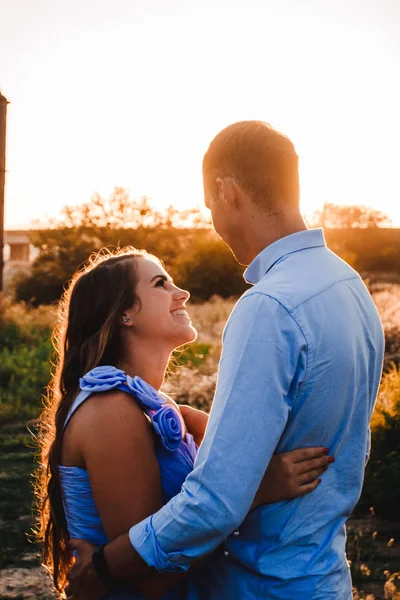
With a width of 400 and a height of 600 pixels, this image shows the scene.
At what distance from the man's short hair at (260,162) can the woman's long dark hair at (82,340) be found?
72 cm

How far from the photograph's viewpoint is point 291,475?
1.96 metres

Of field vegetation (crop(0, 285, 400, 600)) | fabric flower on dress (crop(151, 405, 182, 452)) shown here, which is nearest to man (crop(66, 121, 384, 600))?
fabric flower on dress (crop(151, 405, 182, 452))

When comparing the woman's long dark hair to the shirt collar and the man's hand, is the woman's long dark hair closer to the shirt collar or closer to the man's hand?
the man's hand

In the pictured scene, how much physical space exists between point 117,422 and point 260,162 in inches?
35.1

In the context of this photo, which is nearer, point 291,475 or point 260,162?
point 291,475

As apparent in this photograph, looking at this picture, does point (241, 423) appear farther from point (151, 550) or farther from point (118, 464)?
point (118, 464)

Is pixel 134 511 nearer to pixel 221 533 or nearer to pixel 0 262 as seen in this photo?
pixel 221 533

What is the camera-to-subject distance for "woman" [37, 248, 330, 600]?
2264 millimetres

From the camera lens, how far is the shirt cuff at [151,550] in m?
1.95

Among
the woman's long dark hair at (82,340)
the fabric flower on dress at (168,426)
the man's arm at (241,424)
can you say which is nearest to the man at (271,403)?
the man's arm at (241,424)

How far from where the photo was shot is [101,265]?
279 centimetres

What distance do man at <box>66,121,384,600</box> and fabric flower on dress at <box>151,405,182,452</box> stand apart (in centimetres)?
39

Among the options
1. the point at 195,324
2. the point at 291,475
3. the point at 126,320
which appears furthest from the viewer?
the point at 195,324

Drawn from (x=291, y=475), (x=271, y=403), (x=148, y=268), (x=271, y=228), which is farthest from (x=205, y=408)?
(x=271, y=403)
